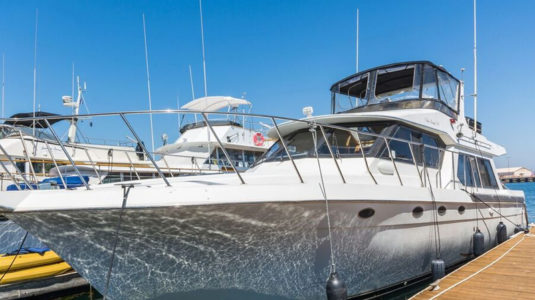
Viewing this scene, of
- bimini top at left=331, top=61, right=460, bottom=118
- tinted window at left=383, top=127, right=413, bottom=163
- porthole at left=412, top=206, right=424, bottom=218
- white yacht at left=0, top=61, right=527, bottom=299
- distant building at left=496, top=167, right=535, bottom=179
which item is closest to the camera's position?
white yacht at left=0, top=61, right=527, bottom=299

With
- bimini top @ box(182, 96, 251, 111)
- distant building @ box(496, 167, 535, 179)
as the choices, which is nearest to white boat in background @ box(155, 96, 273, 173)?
bimini top @ box(182, 96, 251, 111)

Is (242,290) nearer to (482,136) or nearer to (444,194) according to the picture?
(444,194)

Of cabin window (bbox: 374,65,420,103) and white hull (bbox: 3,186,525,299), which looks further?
cabin window (bbox: 374,65,420,103)

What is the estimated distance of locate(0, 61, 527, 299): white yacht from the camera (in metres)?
3.48

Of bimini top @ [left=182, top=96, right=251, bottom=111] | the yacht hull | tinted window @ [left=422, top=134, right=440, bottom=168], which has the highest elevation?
bimini top @ [left=182, top=96, right=251, bottom=111]

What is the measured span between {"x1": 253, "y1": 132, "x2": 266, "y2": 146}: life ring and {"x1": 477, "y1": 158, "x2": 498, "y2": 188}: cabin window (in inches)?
492

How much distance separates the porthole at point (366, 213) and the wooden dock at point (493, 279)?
1.02 m

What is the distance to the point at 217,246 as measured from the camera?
3766mm

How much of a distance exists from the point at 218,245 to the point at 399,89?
5817mm

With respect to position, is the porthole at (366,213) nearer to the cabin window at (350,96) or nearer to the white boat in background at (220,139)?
the cabin window at (350,96)

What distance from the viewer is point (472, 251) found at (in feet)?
23.1

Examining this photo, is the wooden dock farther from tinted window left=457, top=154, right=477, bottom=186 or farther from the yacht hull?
tinted window left=457, top=154, right=477, bottom=186

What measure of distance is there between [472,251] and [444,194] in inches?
81.8

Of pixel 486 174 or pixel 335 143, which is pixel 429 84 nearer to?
pixel 486 174
